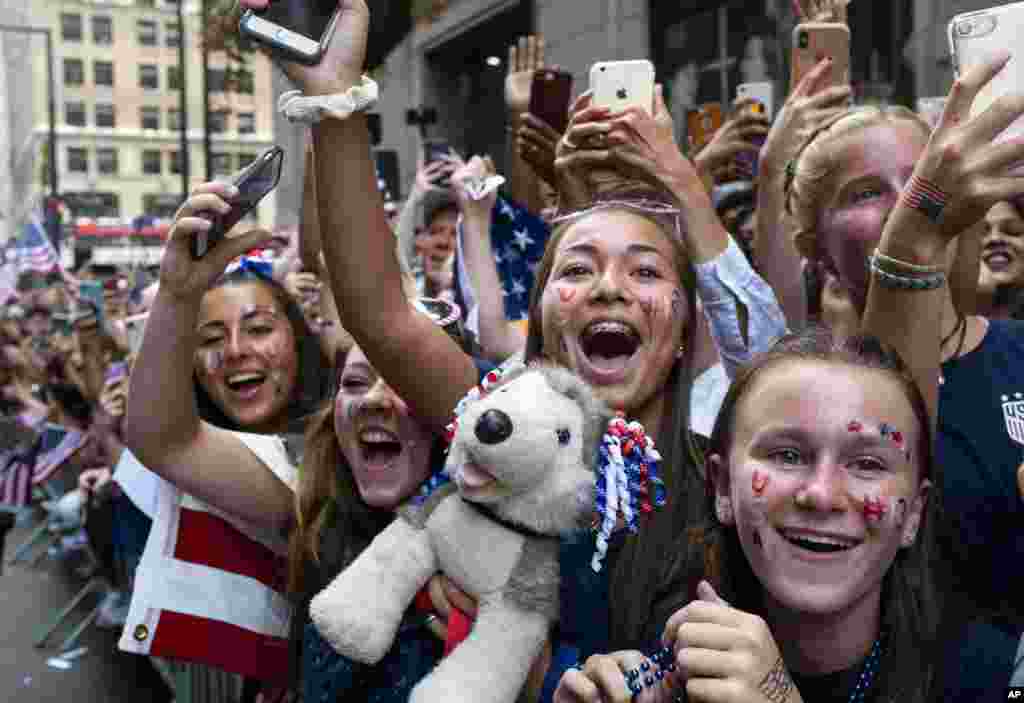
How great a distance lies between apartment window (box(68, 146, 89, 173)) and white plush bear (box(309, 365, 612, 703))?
7680 centimetres

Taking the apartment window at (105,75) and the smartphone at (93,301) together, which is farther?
the apartment window at (105,75)

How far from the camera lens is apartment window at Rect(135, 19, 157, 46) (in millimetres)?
74062

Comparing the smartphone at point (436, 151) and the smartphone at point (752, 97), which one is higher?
the smartphone at point (436, 151)

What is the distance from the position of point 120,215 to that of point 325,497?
75572 millimetres

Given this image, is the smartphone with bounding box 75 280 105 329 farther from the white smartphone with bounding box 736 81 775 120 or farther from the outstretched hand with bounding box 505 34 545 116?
the white smartphone with bounding box 736 81 775 120

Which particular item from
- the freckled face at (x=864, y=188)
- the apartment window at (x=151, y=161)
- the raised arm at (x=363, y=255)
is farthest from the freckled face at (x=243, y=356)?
the apartment window at (x=151, y=161)

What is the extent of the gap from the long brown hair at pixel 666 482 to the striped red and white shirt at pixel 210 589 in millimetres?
885

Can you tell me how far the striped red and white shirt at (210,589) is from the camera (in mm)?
2684

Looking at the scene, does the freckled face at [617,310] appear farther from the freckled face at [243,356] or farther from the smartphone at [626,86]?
the freckled face at [243,356]

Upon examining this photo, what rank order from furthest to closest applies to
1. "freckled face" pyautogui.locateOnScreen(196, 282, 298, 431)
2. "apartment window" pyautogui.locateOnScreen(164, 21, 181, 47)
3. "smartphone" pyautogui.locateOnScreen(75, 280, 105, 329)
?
"apartment window" pyautogui.locateOnScreen(164, 21, 181, 47), "smartphone" pyautogui.locateOnScreen(75, 280, 105, 329), "freckled face" pyautogui.locateOnScreen(196, 282, 298, 431)

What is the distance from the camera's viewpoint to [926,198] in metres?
1.72

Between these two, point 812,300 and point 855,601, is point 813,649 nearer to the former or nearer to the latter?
point 855,601

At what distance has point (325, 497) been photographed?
2.48 m

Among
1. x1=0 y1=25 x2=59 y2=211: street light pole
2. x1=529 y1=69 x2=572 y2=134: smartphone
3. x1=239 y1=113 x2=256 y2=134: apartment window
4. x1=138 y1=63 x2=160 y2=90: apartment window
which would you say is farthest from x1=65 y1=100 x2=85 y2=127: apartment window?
x1=529 y1=69 x2=572 y2=134: smartphone
